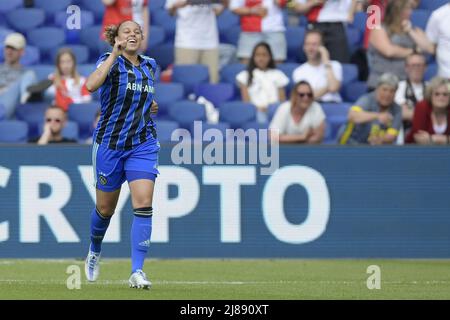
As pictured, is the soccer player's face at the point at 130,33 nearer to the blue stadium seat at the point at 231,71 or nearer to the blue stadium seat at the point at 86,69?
the blue stadium seat at the point at 86,69

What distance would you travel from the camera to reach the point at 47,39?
56.1 ft

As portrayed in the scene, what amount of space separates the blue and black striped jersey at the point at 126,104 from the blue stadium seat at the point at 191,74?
21.1ft

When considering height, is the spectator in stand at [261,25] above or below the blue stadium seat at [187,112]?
above

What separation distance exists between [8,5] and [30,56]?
0.91 meters

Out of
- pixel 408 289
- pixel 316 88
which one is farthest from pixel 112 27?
pixel 316 88

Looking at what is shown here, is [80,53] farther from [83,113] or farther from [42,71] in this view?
[83,113]

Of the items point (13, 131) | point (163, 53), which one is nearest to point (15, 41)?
point (13, 131)

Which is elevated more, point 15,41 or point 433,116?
point 15,41

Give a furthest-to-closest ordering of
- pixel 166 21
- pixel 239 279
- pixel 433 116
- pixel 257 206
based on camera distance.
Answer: pixel 166 21 < pixel 433 116 < pixel 257 206 < pixel 239 279

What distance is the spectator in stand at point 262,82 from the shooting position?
1608cm

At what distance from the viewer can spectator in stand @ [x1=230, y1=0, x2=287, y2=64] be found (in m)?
16.7

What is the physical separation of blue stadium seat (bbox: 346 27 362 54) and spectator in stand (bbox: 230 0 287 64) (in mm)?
1045

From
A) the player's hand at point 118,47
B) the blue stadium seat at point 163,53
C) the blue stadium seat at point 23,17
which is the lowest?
the player's hand at point 118,47

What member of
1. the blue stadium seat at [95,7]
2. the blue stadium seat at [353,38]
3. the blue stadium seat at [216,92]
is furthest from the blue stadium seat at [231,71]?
the blue stadium seat at [95,7]
